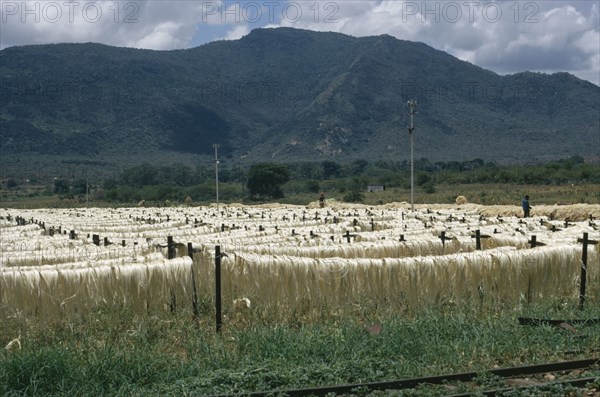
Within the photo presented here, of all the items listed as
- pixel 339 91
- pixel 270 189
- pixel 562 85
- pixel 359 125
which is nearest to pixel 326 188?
pixel 270 189

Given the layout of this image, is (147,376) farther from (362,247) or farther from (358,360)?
(362,247)

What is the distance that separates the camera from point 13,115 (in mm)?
139000

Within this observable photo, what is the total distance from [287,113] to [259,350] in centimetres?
18169

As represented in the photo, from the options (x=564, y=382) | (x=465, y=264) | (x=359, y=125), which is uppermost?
(x=359, y=125)

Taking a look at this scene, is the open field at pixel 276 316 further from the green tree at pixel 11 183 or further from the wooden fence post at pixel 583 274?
the green tree at pixel 11 183

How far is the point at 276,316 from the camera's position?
1141cm

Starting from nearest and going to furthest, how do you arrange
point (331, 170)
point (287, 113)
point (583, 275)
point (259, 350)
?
1. point (259, 350)
2. point (583, 275)
3. point (331, 170)
4. point (287, 113)

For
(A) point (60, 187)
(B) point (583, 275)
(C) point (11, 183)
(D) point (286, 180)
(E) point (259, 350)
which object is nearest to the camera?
(E) point (259, 350)

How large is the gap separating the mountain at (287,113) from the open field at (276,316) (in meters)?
128

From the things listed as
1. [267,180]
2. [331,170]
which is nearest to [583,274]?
[267,180]

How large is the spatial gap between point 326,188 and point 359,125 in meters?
62.7

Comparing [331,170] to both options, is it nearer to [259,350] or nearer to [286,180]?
[286,180]

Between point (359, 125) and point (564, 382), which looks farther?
point (359, 125)

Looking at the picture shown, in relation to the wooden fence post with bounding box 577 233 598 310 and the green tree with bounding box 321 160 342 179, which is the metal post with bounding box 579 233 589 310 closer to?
the wooden fence post with bounding box 577 233 598 310
